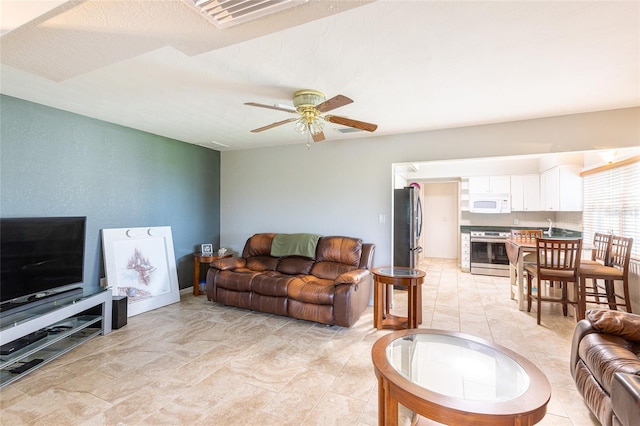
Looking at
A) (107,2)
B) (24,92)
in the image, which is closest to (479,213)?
(107,2)

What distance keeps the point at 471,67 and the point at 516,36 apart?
39cm

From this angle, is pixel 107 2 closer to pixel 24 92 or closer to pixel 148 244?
pixel 24 92

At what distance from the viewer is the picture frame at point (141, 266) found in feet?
11.7

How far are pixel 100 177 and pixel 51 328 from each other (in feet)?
5.63

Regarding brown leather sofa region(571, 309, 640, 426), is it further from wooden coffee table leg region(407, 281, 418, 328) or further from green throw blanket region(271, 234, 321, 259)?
green throw blanket region(271, 234, 321, 259)

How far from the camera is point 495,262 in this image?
5742mm

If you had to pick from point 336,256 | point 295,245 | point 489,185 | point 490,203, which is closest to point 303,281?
point 336,256

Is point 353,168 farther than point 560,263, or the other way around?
point 353,168

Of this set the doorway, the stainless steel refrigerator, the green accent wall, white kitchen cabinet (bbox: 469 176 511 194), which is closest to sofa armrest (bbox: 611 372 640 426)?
the stainless steel refrigerator

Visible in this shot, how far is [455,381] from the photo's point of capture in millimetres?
1551

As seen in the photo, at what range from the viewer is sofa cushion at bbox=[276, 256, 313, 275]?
3983mm

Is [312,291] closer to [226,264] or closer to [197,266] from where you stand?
[226,264]

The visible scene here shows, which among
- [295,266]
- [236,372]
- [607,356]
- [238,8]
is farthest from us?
[295,266]

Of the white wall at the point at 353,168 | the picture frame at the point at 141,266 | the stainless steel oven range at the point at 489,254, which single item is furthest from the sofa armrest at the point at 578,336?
the picture frame at the point at 141,266
